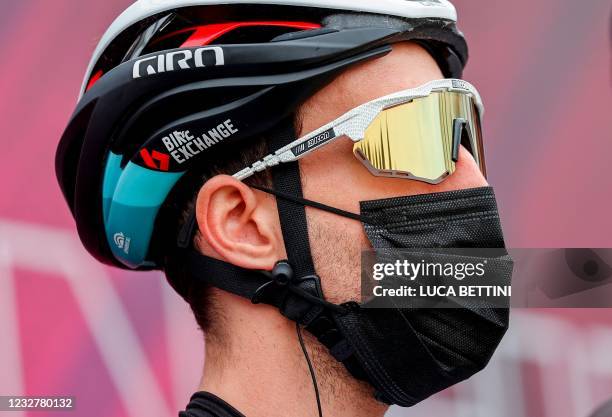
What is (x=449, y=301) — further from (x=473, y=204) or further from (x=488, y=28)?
(x=488, y=28)

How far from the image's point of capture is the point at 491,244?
262cm

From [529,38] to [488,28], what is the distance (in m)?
0.21

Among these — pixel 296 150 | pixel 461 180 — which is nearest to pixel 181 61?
pixel 296 150

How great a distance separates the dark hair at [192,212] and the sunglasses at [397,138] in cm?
4

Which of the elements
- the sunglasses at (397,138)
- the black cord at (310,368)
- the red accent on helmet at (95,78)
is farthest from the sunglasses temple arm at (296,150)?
the red accent on helmet at (95,78)

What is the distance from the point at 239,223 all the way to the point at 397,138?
54 cm

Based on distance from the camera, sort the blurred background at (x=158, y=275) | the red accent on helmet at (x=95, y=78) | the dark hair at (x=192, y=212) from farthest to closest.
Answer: the blurred background at (x=158, y=275)
the red accent on helmet at (x=95, y=78)
the dark hair at (x=192, y=212)

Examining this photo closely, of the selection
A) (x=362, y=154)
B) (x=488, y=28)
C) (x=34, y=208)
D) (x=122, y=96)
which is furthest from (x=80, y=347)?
(x=488, y=28)

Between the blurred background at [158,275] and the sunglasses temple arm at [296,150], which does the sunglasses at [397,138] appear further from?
the blurred background at [158,275]

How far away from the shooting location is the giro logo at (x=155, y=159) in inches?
104

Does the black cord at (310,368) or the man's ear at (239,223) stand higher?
the man's ear at (239,223)

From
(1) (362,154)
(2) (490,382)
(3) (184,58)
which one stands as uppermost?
(3) (184,58)

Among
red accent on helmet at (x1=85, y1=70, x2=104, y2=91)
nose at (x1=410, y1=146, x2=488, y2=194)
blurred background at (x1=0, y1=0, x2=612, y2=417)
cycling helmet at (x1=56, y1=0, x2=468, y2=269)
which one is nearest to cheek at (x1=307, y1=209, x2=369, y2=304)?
nose at (x1=410, y1=146, x2=488, y2=194)

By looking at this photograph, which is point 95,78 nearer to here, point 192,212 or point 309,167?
point 192,212
